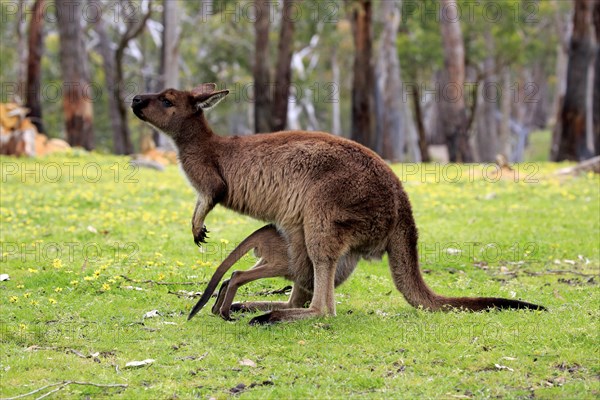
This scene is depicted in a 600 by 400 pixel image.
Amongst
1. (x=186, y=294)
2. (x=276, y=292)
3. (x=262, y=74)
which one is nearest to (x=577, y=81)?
(x=262, y=74)

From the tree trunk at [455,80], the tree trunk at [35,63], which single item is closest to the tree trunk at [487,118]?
the tree trunk at [455,80]

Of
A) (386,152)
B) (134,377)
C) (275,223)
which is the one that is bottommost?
(386,152)

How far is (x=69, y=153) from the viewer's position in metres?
19.6

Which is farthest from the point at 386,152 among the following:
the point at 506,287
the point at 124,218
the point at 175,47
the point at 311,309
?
the point at 311,309

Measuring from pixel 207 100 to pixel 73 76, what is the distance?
1653 centimetres

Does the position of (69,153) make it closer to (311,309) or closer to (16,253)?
(16,253)

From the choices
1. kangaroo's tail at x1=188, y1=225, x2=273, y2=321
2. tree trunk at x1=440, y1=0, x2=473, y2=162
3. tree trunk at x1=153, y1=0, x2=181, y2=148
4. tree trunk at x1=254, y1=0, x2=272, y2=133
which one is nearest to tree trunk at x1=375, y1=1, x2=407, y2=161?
tree trunk at x1=440, y1=0, x2=473, y2=162

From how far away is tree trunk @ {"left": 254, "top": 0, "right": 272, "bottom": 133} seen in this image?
22172mm

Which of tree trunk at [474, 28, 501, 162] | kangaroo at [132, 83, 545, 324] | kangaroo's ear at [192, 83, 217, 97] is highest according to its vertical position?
kangaroo's ear at [192, 83, 217, 97]

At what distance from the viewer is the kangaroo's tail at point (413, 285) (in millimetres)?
6543

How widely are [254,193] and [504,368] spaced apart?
246cm

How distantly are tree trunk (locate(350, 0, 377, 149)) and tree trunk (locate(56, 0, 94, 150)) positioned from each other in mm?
7444

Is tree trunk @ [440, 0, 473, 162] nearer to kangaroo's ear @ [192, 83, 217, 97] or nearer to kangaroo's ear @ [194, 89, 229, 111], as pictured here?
kangaroo's ear @ [192, 83, 217, 97]

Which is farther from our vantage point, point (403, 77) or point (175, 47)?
point (403, 77)
